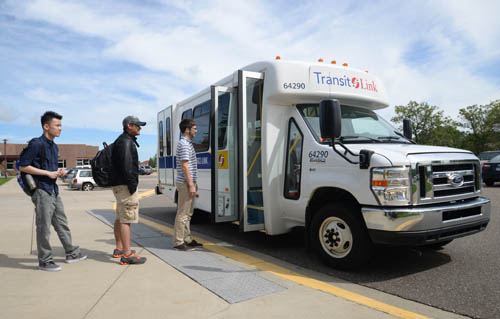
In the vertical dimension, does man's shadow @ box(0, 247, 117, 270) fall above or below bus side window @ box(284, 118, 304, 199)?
below

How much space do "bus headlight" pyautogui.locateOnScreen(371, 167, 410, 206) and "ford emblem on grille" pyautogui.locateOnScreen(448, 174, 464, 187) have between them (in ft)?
2.32

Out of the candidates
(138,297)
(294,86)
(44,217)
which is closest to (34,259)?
(44,217)

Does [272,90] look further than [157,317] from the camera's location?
Yes

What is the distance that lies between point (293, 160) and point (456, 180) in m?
2.08

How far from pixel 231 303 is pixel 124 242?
6.41ft

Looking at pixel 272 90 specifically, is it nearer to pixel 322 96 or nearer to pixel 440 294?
pixel 322 96

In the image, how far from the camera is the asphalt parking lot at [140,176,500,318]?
11.5ft

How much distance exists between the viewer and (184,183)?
5.30 meters

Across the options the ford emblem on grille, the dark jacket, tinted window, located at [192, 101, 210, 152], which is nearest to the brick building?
tinted window, located at [192, 101, 210, 152]

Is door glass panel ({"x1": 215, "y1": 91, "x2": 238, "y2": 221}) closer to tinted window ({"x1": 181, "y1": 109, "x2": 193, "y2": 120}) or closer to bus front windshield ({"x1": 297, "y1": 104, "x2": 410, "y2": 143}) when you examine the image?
bus front windshield ({"x1": 297, "y1": 104, "x2": 410, "y2": 143})

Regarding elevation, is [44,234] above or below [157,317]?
above

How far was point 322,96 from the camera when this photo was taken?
17.2 feet

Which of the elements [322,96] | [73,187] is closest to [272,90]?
[322,96]

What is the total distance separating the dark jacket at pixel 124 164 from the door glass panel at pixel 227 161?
4.79 feet
